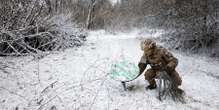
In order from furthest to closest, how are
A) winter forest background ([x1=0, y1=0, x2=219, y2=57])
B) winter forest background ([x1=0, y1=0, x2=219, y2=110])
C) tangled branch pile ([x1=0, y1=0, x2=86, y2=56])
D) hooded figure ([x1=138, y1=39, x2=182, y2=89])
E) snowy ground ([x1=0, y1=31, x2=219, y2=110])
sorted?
1. winter forest background ([x1=0, y1=0, x2=219, y2=57])
2. tangled branch pile ([x1=0, y1=0, x2=86, y2=56])
3. hooded figure ([x1=138, y1=39, x2=182, y2=89])
4. winter forest background ([x1=0, y1=0, x2=219, y2=110])
5. snowy ground ([x1=0, y1=31, x2=219, y2=110])

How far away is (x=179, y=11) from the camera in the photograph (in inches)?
449

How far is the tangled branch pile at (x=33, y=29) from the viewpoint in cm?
658

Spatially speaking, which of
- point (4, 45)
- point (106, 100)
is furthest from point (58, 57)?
point (106, 100)

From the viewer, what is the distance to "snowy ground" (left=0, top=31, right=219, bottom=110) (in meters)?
5.03

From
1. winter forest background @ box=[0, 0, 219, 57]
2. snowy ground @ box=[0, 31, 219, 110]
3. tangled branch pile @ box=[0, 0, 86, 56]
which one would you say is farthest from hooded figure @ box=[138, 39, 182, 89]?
winter forest background @ box=[0, 0, 219, 57]

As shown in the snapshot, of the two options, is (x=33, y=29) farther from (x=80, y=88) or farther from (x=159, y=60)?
(x=159, y=60)

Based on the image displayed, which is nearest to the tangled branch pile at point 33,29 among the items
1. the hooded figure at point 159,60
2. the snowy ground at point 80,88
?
the snowy ground at point 80,88

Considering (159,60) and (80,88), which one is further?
(80,88)

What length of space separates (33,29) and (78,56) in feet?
5.56

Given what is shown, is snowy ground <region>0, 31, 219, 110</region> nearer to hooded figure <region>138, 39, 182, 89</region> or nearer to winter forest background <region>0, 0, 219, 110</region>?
winter forest background <region>0, 0, 219, 110</region>

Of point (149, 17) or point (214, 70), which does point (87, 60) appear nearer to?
point (214, 70)

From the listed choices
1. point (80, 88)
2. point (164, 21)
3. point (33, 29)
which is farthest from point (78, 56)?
point (164, 21)

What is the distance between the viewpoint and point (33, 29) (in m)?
8.77

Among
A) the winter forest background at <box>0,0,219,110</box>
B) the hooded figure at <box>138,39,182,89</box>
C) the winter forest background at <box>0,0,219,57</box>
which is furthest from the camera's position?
the winter forest background at <box>0,0,219,57</box>
